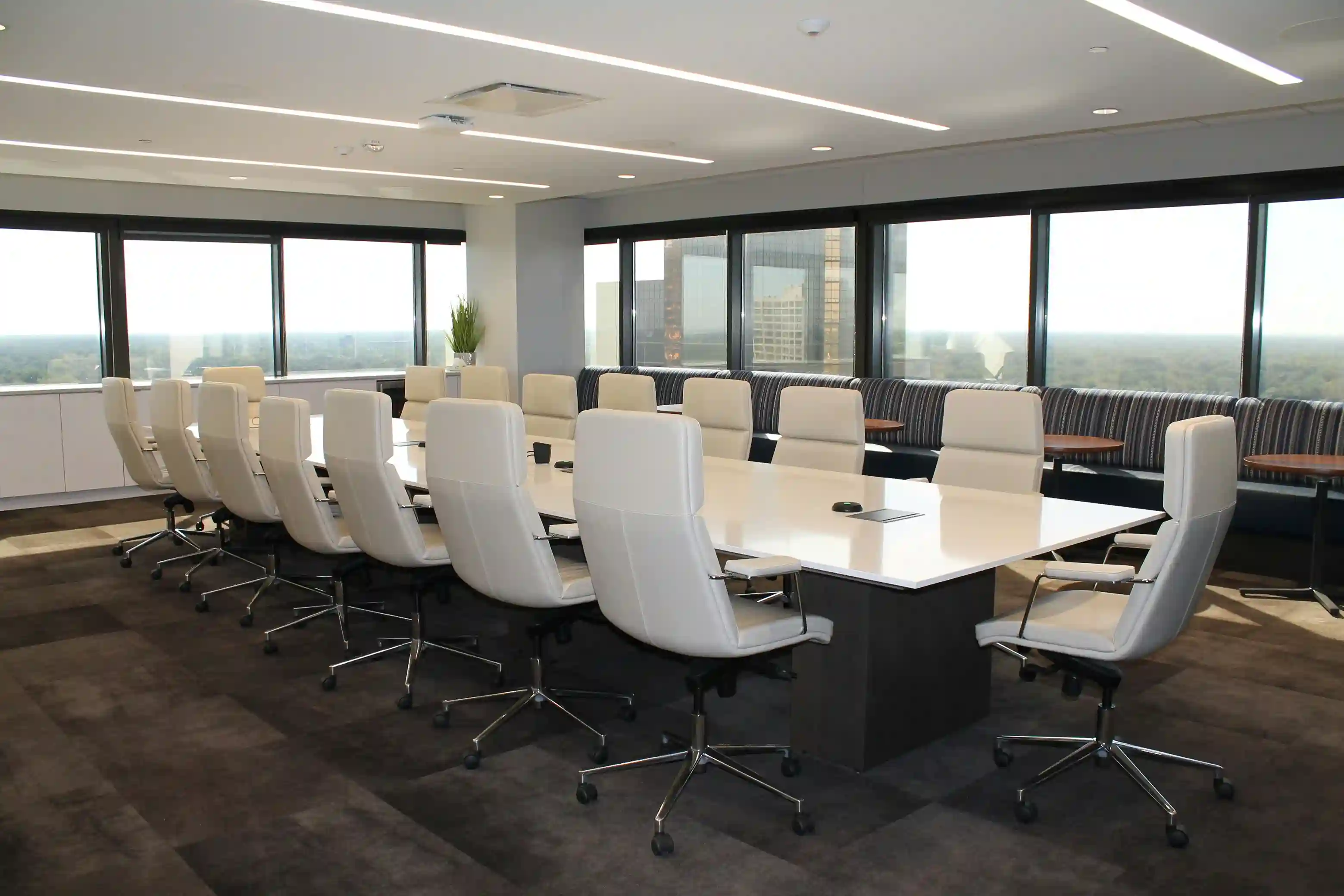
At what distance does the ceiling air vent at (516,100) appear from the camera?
5.59m

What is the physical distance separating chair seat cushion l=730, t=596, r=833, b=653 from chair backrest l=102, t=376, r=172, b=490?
4675 millimetres

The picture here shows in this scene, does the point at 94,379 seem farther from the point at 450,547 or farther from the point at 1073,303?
Result: the point at 1073,303

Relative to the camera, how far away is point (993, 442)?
16.4ft

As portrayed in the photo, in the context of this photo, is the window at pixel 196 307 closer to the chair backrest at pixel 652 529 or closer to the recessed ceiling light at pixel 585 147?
the recessed ceiling light at pixel 585 147

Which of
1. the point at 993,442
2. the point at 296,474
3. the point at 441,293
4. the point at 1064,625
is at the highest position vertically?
the point at 441,293

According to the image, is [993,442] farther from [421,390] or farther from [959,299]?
[421,390]

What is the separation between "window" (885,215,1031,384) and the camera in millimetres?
8719

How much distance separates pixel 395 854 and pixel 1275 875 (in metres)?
2.40

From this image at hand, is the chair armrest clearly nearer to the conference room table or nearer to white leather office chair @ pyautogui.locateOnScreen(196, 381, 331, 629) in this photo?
the conference room table

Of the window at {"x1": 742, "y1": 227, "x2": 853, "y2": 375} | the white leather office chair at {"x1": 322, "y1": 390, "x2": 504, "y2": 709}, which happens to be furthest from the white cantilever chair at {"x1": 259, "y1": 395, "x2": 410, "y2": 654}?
the window at {"x1": 742, "y1": 227, "x2": 853, "y2": 375}

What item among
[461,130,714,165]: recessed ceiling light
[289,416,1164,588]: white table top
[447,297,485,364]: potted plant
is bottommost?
[289,416,1164,588]: white table top

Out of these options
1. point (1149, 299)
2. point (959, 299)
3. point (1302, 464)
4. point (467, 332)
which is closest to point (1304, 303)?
point (1149, 299)

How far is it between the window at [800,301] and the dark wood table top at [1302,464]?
3986 millimetres

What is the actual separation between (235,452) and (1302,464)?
18.0 ft
